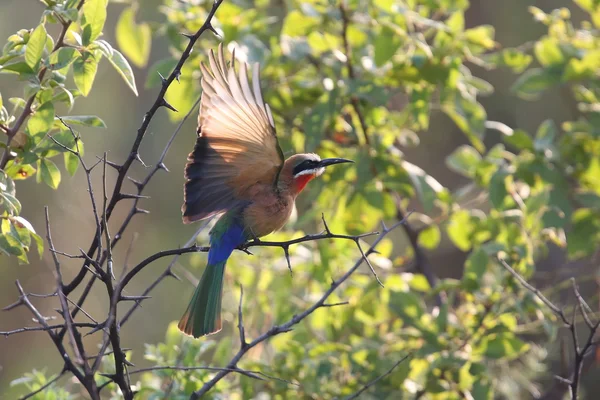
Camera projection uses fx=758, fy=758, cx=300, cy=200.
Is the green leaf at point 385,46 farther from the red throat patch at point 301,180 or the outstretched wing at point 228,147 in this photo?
the outstretched wing at point 228,147

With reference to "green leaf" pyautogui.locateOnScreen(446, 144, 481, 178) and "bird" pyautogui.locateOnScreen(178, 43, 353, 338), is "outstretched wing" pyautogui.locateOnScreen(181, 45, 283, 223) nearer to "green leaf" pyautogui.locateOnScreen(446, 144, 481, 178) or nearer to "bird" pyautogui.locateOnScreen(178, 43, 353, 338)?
"bird" pyautogui.locateOnScreen(178, 43, 353, 338)

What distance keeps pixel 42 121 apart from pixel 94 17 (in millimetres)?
257

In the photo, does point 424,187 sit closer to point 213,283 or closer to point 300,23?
point 300,23

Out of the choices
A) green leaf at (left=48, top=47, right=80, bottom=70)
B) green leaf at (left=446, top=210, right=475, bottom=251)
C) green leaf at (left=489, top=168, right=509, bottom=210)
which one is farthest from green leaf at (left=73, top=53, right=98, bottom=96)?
green leaf at (left=446, top=210, right=475, bottom=251)

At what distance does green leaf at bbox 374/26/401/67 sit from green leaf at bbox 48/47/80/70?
123 centimetres

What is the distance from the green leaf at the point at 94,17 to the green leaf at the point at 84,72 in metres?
0.04

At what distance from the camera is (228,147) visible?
2270 mm

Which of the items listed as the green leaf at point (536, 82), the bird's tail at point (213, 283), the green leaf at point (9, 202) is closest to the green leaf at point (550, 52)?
the green leaf at point (536, 82)

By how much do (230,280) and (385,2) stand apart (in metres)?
1.27

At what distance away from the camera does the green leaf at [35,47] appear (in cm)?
161

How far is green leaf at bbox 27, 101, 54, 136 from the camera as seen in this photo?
5.43 feet

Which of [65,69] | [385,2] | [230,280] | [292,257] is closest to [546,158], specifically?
[385,2]

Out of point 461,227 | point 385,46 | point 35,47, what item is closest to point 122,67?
point 35,47

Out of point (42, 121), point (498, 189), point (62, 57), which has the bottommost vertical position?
point (498, 189)
